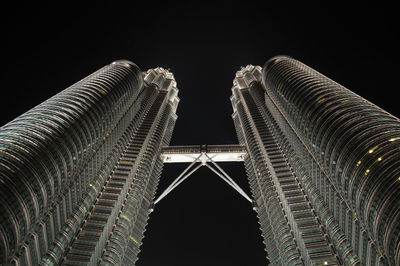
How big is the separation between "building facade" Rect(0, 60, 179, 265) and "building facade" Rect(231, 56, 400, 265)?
31026mm

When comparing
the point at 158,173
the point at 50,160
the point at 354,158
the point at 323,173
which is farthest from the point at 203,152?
the point at 354,158

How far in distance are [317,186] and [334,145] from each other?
67.5ft

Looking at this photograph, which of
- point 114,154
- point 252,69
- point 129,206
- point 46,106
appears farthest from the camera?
point 252,69

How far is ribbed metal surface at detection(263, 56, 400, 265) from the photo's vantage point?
168 ft

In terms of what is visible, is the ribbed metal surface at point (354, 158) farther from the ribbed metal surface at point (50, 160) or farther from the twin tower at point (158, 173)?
the ribbed metal surface at point (50, 160)

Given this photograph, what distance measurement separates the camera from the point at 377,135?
58.8 metres

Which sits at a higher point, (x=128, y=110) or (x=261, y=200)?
(x=128, y=110)

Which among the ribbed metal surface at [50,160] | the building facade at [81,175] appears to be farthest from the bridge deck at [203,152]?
the ribbed metal surface at [50,160]

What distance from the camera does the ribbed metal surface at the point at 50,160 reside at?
53.7 metres

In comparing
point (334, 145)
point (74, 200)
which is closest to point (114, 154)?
point (74, 200)

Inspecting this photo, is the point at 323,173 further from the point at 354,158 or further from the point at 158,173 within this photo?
the point at 158,173

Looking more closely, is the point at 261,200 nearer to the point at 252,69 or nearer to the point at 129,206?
the point at 129,206

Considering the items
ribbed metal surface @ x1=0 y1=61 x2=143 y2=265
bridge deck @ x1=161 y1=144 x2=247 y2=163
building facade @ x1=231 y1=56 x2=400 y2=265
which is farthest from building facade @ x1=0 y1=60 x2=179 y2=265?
building facade @ x1=231 y1=56 x2=400 y2=265

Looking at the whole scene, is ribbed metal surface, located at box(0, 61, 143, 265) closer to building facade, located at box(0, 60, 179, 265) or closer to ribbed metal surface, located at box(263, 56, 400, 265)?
building facade, located at box(0, 60, 179, 265)
